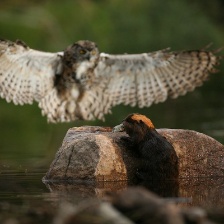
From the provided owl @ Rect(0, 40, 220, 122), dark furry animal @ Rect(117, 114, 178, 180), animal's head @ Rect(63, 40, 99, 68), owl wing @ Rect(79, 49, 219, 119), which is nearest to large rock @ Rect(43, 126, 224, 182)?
dark furry animal @ Rect(117, 114, 178, 180)

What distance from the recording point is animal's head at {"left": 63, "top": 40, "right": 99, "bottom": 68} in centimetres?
1557

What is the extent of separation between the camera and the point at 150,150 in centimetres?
1134

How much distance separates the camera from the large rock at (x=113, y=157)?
11336mm

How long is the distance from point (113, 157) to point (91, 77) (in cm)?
480

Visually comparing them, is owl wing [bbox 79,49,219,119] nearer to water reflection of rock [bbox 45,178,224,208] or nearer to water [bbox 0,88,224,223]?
water [bbox 0,88,224,223]

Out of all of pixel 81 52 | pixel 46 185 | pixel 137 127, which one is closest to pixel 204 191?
pixel 137 127

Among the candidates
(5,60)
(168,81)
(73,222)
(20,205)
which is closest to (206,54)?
(168,81)

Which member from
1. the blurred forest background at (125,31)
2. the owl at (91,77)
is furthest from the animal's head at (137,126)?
the blurred forest background at (125,31)

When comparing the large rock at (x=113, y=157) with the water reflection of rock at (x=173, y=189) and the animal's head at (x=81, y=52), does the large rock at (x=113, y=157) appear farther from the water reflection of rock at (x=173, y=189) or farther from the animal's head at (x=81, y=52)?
the animal's head at (x=81, y=52)

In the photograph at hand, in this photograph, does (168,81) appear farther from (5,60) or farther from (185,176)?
(185,176)

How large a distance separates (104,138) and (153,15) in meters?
29.9

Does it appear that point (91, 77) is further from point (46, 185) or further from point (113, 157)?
point (46, 185)

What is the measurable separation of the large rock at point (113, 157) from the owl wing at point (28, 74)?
3763 millimetres

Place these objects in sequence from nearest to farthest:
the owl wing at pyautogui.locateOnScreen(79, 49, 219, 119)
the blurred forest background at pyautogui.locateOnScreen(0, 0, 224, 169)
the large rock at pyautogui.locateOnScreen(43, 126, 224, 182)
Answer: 1. the large rock at pyautogui.locateOnScreen(43, 126, 224, 182)
2. the owl wing at pyautogui.locateOnScreen(79, 49, 219, 119)
3. the blurred forest background at pyautogui.locateOnScreen(0, 0, 224, 169)
